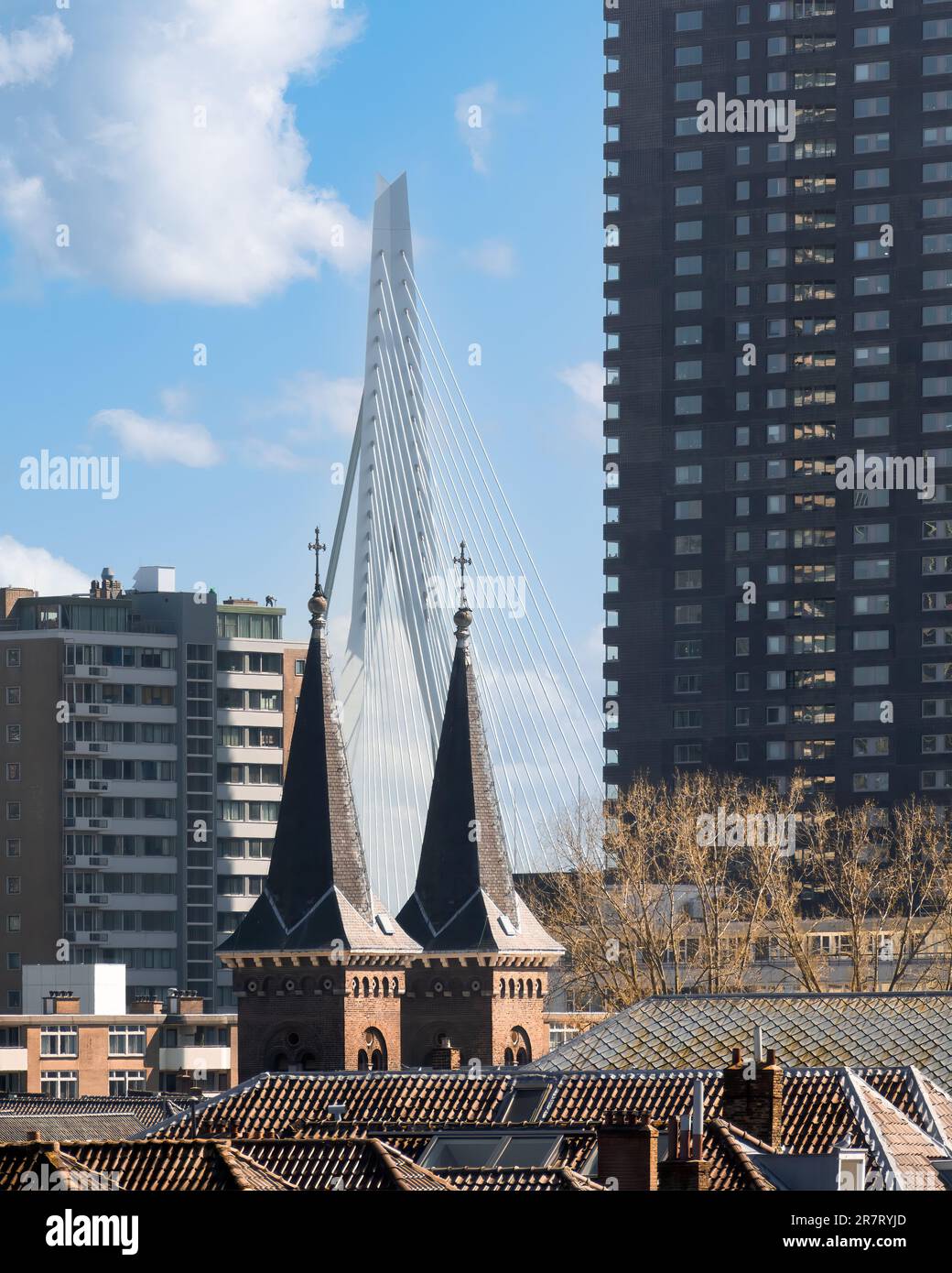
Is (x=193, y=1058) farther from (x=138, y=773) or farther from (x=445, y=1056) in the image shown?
(x=445, y=1056)

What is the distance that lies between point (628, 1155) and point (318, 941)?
43015 mm

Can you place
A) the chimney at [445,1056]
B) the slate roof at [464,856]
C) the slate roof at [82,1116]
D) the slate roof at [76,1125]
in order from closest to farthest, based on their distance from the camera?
the slate roof at [76,1125] → the slate roof at [82,1116] → the chimney at [445,1056] → the slate roof at [464,856]

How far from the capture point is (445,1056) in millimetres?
72250

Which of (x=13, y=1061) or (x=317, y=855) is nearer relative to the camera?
(x=317, y=855)

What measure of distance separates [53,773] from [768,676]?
4434cm

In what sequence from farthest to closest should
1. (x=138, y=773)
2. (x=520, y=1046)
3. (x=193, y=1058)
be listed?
(x=138, y=773)
(x=193, y=1058)
(x=520, y=1046)

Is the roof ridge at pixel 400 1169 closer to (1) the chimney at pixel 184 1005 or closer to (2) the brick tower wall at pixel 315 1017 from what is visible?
(2) the brick tower wall at pixel 315 1017

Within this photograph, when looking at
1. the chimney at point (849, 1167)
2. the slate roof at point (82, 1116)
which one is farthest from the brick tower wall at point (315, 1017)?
the chimney at point (849, 1167)

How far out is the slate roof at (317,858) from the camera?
72.4 metres

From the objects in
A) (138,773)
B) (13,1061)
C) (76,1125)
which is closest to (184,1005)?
(13,1061)

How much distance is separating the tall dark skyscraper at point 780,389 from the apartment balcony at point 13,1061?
170 feet

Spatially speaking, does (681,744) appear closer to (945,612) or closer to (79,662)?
(945,612)

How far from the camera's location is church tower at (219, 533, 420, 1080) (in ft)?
236
